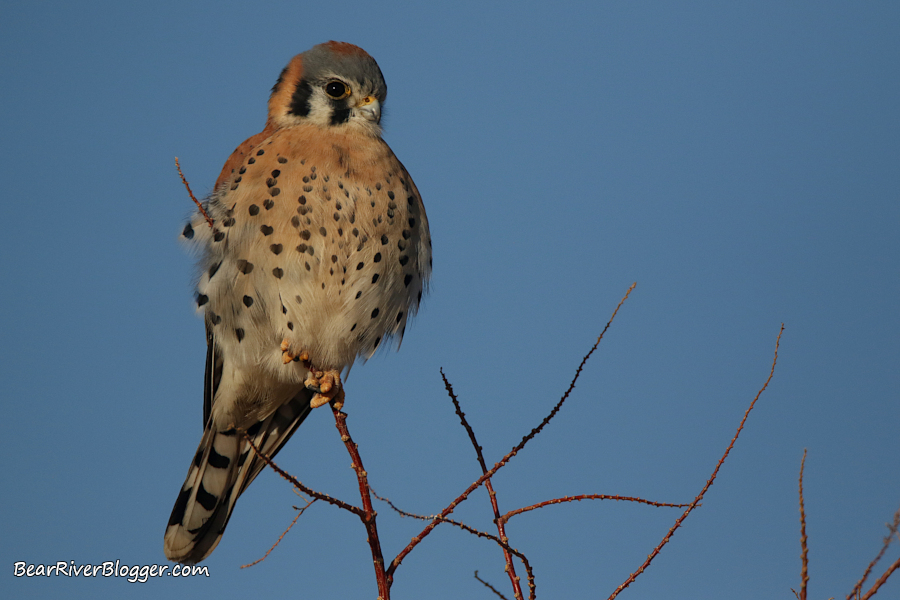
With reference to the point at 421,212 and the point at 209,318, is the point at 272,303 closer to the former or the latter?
the point at 209,318

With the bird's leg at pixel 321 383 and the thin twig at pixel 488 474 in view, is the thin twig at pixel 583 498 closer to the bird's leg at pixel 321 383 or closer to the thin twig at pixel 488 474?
the thin twig at pixel 488 474

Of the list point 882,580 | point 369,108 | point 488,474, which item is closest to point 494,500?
point 488,474

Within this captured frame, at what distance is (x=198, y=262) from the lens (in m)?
3.04

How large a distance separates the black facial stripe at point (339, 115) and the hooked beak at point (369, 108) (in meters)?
0.05

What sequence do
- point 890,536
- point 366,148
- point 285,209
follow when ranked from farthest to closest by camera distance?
1. point 366,148
2. point 285,209
3. point 890,536

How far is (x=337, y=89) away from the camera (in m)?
3.14

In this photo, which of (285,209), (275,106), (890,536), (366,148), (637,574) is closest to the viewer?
(890,536)

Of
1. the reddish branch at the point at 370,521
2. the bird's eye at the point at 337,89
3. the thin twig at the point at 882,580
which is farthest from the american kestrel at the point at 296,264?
the thin twig at the point at 882,580

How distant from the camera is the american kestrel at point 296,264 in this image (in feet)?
9.29

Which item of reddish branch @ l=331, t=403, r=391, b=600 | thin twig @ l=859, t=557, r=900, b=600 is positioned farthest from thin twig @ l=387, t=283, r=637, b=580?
thin twig @ l=859, t=557, r=900, b=600

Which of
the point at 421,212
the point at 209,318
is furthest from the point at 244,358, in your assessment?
the point at 421,212

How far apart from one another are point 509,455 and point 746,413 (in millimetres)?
597

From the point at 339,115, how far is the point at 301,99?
20 centimetres

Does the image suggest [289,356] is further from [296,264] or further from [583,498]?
[583,498]
